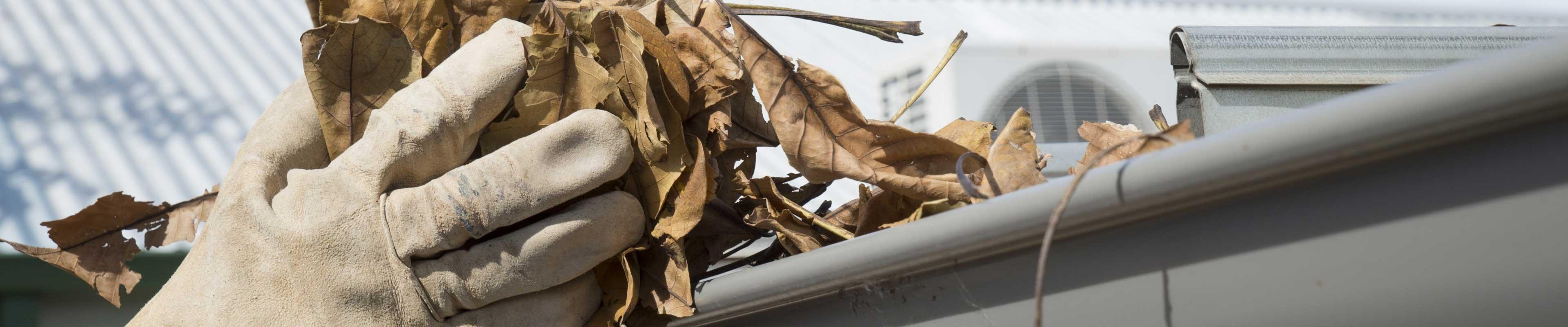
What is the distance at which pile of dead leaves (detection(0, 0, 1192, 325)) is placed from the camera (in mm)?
765

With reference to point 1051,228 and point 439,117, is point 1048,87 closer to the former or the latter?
point 439,117

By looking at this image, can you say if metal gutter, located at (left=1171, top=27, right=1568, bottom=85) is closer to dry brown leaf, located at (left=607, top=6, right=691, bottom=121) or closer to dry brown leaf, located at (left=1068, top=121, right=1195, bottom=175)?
dry brown leaf, located at (left=1068, top=121, right=1195, bottom=175)

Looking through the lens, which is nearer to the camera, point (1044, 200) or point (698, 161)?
point (1044, 200)

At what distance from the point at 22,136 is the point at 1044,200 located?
8.22 feet

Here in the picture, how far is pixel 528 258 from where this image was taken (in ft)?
2.49

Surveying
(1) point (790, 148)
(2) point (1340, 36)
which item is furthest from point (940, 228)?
(2) point (1340, 36)

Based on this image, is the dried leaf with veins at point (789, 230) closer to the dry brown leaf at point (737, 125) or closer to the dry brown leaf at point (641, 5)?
the dry brown leaf at point (737, 125)

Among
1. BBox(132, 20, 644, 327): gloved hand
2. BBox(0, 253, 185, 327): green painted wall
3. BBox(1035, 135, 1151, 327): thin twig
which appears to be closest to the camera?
BBox(1035, 135, 1151, 327): thin twig

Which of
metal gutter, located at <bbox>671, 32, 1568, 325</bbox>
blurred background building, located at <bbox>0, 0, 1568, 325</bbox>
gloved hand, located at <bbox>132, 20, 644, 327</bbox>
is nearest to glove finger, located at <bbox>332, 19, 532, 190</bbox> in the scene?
gloved hand, located at <bbox>132, 20, 644, 327</bbox>

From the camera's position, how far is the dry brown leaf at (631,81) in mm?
771

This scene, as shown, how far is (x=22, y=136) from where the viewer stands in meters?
2.22

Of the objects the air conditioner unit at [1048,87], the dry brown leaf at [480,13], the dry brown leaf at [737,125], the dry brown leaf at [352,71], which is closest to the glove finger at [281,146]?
the dry brown leaf at [352,71]

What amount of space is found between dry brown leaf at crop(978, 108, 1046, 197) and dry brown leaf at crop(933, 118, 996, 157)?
0.12 ft

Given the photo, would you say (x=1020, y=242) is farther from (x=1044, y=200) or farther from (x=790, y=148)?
(x=790, y=148)
